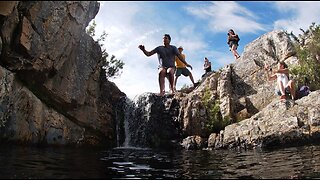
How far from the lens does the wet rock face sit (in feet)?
34.3

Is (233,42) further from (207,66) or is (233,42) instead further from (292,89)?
(292,89)

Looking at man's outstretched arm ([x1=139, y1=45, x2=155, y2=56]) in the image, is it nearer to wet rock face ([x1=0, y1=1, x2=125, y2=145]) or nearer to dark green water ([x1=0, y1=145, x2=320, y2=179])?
wet rock face ([x1=0, y1=1, x2=125, y2=145])

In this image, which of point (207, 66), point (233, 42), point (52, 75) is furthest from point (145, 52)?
point (233, 42)

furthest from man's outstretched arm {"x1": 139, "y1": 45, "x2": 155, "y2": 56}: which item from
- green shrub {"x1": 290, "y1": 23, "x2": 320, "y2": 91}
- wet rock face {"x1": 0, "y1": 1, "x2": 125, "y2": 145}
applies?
green shrub {"x1": 290, "y1": 23, "x2": 320, "y2": 91}

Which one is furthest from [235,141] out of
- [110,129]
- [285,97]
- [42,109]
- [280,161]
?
[42,109]

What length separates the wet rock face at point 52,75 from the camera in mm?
10469

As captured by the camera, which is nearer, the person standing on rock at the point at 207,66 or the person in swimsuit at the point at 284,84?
A: the person in swimsuit at the point at 284,84

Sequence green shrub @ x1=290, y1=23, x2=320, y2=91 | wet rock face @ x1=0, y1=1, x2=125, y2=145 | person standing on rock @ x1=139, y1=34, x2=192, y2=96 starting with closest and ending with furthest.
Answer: wet rock face @ x1=0, y1=1, x2=125, y2=145
green shrub @ x1=290, y1=23, x2=320, y2=91
person standing on rock @ x1=139, y1=34, x2=192, y2=96

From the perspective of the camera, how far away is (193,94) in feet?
46.3

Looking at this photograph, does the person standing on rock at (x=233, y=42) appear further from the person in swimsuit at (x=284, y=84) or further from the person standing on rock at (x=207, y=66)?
the person in swimsuit at (x=284, y=84)

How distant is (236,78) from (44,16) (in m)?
8.54

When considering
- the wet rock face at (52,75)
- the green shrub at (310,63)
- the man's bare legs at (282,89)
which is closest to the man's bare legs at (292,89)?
the man's bare legs at (282,89)

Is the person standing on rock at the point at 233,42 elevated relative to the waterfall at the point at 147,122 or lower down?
elevated

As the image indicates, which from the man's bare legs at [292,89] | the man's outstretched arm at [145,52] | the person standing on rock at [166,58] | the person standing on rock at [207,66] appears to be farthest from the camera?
the person standing on rock at [207,66]
